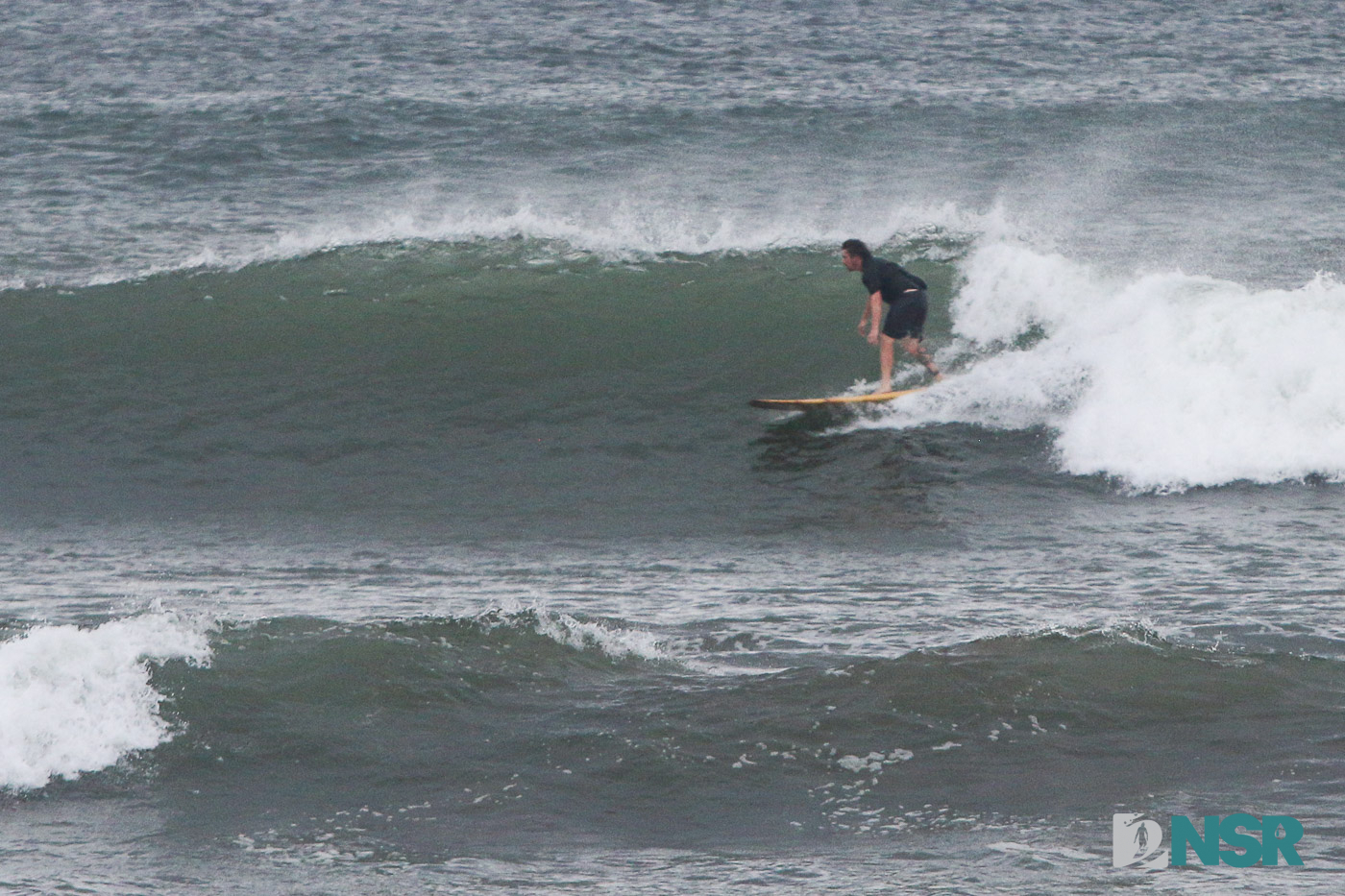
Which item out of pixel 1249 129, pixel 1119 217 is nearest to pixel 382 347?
pixel 1119 217

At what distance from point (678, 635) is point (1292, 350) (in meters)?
7.10

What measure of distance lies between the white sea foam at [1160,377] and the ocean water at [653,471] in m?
0.06

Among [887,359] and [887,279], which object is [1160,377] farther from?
[887,279]

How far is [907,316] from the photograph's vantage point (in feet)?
42.4

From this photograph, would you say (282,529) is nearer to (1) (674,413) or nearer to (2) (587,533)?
(2) (587,533)

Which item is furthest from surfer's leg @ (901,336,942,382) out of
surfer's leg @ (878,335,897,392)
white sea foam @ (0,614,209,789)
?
white sea foam @ (0,614,209,789)

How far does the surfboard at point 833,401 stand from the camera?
42.5 feet

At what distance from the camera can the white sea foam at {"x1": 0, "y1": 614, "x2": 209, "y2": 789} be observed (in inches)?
298

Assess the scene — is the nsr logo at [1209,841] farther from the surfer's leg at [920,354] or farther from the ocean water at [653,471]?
the surfer's leg at [920,354]

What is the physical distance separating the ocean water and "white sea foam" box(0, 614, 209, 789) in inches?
1.2

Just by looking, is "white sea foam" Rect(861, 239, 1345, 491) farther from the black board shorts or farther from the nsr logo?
the nsr logo

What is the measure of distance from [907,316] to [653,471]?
272cm

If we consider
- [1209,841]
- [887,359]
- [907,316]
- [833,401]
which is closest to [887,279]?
[907,316]

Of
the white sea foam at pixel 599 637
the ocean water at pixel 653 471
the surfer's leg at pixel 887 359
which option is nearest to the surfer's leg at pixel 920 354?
the surfer's leg at pixel 887 359
